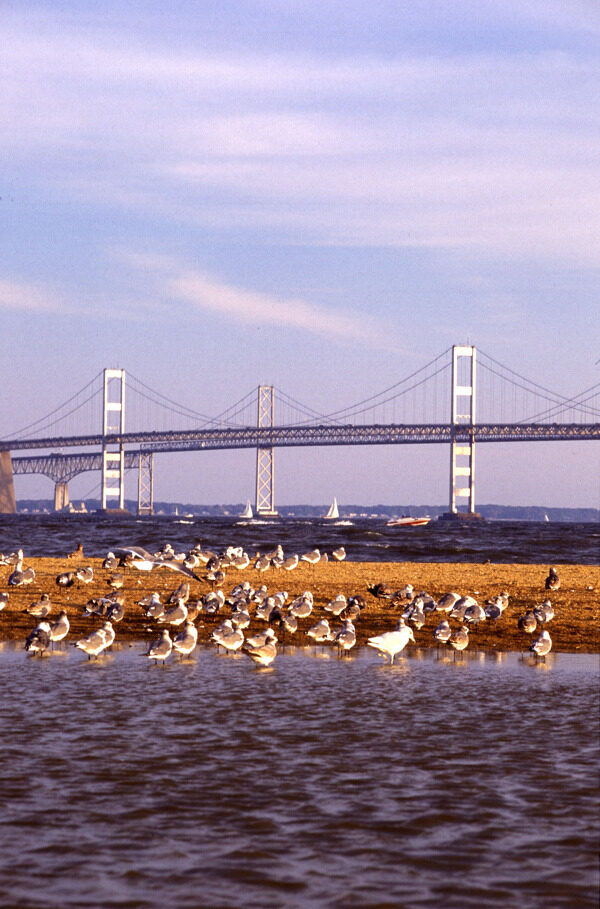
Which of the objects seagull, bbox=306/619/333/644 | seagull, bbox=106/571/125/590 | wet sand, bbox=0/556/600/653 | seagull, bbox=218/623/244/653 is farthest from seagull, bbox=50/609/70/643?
seagull, bbox=106/571/125/590

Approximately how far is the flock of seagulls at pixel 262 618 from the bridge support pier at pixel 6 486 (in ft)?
325

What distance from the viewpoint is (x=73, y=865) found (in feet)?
16.7

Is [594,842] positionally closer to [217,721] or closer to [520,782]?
[520,782]

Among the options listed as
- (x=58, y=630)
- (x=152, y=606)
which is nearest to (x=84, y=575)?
(x=152, y=606)

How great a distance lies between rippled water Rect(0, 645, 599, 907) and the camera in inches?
194

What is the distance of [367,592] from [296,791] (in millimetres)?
12011

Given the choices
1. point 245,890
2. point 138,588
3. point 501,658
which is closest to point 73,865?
point 245,890

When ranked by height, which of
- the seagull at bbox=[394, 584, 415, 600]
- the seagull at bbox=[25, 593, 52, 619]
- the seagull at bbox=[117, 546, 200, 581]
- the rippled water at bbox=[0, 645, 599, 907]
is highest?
the seagull at bbox=[117, 546, 200, 581]

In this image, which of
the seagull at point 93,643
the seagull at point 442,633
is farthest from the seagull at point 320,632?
the seagull at point 93,643

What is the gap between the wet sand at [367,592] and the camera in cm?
1439

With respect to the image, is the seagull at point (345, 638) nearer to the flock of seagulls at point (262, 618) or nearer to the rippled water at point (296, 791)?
the flock of seagulls at point (262, 618)

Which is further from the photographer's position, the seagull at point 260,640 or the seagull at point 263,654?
the seagull at point 260,640

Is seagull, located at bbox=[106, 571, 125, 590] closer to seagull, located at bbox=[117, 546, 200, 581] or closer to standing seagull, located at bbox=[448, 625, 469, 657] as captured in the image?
seagull, located at bbox=[117, 546, 200, 581]

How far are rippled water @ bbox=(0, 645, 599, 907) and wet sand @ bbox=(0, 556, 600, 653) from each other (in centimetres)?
366
